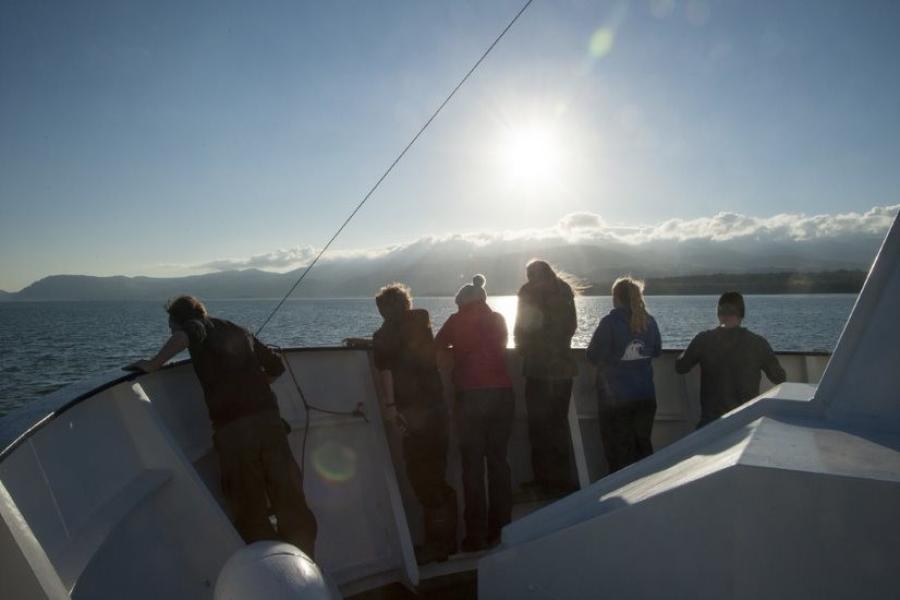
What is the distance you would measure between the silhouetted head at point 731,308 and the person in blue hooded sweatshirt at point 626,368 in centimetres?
52

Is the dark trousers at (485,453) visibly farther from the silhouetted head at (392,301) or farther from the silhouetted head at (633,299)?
the silhouetted head at (633,299)

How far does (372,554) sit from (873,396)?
356 cm

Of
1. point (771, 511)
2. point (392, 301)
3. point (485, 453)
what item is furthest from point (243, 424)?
point (771, 511)

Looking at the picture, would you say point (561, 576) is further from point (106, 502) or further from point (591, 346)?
point (591, 346)

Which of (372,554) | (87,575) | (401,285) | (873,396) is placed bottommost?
(372,554)

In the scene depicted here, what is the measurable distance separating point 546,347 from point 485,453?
965mm

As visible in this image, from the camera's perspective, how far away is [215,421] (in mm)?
3586

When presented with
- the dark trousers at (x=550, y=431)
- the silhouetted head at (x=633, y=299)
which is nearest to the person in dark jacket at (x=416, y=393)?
the dark trousers at (x=550, y=431)

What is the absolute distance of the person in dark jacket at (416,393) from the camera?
4180 mm

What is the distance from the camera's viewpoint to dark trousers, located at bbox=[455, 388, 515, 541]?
431 centimetres

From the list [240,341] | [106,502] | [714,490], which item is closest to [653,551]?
[714,490]

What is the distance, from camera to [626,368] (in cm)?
473

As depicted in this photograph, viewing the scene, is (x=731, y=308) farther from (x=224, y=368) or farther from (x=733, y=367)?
(x=224, y=368)

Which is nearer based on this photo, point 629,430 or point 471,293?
point 471,293
